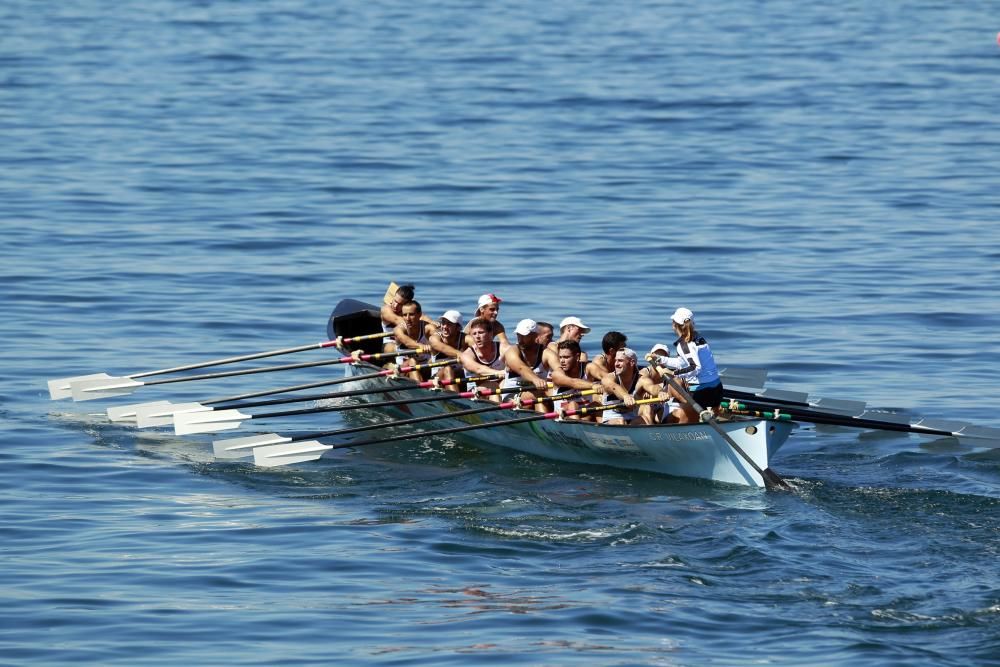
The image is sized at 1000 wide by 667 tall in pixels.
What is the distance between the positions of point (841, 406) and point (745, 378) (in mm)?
1913

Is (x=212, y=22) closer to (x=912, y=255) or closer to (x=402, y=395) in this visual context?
(x=912, y=255)

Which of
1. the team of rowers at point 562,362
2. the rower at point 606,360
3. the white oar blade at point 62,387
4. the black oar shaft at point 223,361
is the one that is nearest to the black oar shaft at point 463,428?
the team of rowers at point 562,362

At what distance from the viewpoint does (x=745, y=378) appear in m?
22.1

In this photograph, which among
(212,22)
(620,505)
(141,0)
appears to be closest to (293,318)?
(620,505)

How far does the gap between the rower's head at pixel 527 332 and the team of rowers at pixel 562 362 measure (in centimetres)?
1

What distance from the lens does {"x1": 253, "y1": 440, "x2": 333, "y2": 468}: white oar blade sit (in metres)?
19.7

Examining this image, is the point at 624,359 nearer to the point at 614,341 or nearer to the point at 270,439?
the point at 614,341

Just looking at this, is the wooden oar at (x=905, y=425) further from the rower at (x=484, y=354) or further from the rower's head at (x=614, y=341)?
the rower at (x=484, y=354)

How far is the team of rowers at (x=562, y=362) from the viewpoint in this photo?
735 inches


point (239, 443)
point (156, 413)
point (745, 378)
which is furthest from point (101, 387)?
point (745, 378)

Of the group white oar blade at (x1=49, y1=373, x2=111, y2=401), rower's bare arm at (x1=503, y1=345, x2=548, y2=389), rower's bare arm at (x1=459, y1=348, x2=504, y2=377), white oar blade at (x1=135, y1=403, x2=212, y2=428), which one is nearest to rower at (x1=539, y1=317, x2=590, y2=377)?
rower's bare arm at (x1=503, y1=345, x2=548, y2=389)

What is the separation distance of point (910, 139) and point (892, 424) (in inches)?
1085

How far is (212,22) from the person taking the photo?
6750 centimetres

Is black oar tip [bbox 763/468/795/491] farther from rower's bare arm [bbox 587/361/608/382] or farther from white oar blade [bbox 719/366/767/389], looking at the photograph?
white oar blade [bbox 719/366/767/389]
